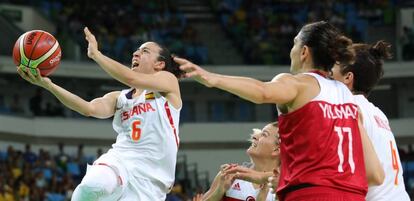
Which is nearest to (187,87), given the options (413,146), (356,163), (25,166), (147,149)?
(413,146)

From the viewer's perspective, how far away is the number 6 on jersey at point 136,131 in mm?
7457

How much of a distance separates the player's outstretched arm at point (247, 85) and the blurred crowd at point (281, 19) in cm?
2255

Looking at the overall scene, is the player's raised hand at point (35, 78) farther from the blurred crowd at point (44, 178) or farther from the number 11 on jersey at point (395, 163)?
the blurred crowd at point (44, 178)

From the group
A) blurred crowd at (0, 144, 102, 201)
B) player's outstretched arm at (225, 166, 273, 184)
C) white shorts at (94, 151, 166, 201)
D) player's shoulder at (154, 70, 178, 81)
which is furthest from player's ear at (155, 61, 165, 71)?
blurred crowd at (0, 144, 102, 201)

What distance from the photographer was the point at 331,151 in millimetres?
4820

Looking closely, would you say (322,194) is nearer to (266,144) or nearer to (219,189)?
(219,189)

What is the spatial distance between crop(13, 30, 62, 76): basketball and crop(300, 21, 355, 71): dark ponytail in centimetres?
303

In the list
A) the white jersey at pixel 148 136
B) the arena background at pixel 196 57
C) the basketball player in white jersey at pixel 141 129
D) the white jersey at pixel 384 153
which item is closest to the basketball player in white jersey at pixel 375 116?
the white jersey at pixel 384 153

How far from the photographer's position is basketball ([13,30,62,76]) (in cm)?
744

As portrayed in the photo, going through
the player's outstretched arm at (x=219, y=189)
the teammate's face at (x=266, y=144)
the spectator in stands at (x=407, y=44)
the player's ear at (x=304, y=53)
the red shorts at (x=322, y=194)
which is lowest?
the spectator in stands at (x=407, y=44)

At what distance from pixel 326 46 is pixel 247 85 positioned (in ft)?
2.36

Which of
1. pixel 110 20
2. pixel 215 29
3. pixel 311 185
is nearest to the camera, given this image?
pixel 311 185

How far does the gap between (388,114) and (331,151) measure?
25240 mm

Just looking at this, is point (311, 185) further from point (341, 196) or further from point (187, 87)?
point (187, 87)
